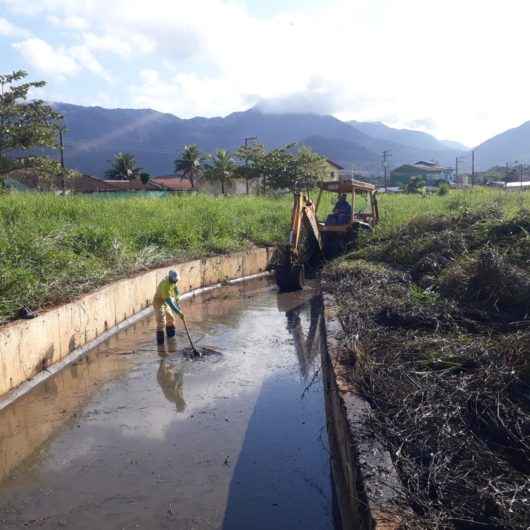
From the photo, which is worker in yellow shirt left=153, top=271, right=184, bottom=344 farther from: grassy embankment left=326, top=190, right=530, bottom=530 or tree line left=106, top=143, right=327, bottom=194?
tree line left=106, top=143, right=327, bottom=194

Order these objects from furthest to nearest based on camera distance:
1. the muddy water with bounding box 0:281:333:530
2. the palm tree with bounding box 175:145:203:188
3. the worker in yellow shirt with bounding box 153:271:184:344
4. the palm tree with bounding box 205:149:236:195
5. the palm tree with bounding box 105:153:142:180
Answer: the palm tree with bounding box 105:153:142:180 → the palm tree with bounding box 175:145:203:188 → the palm tree with bounding box 205:149:236:195 → the worker in yellow shirt with bounding box 153:271:184:344 → the muddy water with bounding box 0:281:333:530

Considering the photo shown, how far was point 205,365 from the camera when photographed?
922cm

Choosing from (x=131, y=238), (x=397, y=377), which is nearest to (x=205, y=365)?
(x=397, y=377)

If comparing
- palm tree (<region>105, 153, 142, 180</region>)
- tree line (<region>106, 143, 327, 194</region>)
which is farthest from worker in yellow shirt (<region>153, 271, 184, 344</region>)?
palm tree (<region>105, 153, 142, 180</region>)

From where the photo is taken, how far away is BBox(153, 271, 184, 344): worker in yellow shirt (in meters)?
9.88

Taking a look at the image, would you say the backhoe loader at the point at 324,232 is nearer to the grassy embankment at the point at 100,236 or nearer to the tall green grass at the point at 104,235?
the tall green grass at the point at 104,235

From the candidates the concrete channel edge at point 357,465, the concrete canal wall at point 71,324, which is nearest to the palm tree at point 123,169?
the concrete canal wall at point 71,324

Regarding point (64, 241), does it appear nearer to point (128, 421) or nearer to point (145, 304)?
point (145, 304)

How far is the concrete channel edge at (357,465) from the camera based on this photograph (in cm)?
373

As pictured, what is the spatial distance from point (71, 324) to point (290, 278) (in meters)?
7.21

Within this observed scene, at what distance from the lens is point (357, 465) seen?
428 cm

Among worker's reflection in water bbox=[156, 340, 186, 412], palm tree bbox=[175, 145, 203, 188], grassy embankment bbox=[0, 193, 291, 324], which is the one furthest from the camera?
palm tree bbox=[175, 145, 203, 188]

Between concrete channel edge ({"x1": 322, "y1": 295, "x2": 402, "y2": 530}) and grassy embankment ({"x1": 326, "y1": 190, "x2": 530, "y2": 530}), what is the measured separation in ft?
0.39

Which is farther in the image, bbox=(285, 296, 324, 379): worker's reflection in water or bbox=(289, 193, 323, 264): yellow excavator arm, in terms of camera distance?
bbox=(289, 193, 323, 264): yellow excavator arm
